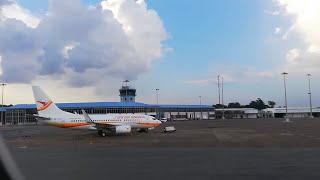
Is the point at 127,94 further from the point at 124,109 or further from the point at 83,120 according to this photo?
the point at 83,120

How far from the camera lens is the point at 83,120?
48.7 m

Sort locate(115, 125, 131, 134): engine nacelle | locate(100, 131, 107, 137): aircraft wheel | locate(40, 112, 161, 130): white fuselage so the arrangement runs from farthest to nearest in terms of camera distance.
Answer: locate(40, 112, 161, 130): white fuselage, locate(100, 131, 107, 137): aircraft wheel, locate(115, 125, 131, 134): engine nacelle

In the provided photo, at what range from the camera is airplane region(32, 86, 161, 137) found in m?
46.6

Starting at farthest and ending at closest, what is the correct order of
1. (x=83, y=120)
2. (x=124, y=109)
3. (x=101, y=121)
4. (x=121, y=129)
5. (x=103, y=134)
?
(x=124, y=109)
(x=101, y=121)
(x=83, y=120)
(x=103, y=134)
(x=121, y=129)

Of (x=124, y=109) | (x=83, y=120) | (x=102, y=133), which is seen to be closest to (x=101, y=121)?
(x=83, y=120)

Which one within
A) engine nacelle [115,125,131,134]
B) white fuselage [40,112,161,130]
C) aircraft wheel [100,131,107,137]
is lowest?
aircraft wheel [100,131,107,137]

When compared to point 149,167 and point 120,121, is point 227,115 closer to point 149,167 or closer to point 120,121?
point 120,121

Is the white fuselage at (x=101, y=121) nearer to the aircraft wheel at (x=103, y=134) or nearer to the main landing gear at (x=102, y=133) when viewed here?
the main landing gear at (x=102, y=133)

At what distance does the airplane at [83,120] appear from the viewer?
46.6m

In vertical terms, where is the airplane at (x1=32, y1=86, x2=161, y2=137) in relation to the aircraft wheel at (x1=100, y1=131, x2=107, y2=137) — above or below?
above

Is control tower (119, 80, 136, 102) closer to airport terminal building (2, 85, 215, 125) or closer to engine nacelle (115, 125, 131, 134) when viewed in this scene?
airport terminal building (2, 85, 215, 125)

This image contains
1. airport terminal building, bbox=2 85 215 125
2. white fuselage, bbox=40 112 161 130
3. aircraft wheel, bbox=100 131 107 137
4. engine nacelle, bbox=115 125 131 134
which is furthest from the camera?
airport terminal building, bbox=2 85 215 125

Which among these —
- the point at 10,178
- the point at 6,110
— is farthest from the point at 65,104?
the point at 10,178

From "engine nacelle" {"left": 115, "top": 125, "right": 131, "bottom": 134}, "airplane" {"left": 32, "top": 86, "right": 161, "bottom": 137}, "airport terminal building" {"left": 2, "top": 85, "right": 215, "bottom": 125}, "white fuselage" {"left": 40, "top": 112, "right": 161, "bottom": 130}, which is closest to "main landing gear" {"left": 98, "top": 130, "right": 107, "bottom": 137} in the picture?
"airplane" {"left": 32, "top": 86, "right": 161, "bottom": 137}
